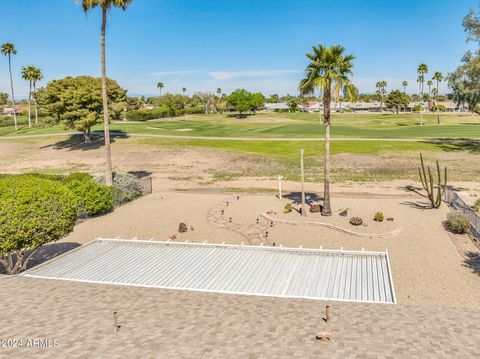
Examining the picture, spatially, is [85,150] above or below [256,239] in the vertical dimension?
above

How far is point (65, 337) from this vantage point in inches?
470

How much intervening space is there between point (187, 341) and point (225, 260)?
8.17 meters

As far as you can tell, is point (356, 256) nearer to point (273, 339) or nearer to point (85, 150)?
point (273, 339)

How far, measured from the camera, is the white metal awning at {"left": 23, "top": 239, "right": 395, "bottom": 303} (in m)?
16.3

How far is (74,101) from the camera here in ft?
213

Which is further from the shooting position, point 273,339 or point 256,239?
point 256,239

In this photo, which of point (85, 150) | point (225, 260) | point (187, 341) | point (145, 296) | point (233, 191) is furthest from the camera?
point (85, 150)

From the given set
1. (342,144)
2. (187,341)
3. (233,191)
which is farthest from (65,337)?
(342,144)

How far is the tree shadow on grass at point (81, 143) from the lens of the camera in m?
73.1

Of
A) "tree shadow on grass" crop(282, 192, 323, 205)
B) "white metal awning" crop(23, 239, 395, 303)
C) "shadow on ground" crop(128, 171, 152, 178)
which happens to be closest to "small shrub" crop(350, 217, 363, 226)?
"tree shadow on grass" crop(282, 192, 323, 205)

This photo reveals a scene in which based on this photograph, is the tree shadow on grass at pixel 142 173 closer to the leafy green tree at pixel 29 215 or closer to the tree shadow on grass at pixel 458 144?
the leafy green tree at pixel 29 215

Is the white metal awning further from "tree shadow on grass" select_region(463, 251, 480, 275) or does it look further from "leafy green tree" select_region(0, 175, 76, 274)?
"tree shadow on grass" select_region(463, 251, 480, 275)

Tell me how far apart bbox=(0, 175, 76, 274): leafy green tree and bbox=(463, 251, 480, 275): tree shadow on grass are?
21.8 meters

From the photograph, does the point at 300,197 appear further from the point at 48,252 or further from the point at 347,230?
the point at 48,252
